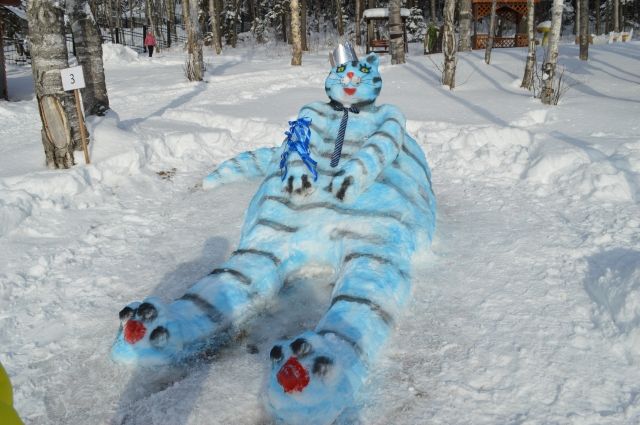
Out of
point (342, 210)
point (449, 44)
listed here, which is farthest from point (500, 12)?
point (342, 210)

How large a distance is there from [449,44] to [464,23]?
486cm

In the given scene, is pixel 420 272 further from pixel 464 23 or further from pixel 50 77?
pixel 464 23

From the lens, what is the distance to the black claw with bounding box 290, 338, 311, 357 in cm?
213

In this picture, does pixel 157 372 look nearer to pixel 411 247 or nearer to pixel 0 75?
pixel 411 247

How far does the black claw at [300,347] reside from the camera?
2.13 meters

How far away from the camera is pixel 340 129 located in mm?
3830

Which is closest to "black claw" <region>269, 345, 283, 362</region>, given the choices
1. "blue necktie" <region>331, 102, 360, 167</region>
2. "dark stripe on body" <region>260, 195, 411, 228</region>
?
"dark stripe on body" <region>260, 195, 411, 228</region>

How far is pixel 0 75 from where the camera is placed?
10852mm

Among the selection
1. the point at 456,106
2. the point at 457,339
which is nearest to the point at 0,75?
the point at 456,106

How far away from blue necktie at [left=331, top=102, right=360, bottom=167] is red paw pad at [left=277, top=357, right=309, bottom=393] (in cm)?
192

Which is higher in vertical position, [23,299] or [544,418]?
[23,299]

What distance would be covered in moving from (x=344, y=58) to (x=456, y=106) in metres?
4.39

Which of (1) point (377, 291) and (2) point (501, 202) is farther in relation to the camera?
(2) point (501, 202)

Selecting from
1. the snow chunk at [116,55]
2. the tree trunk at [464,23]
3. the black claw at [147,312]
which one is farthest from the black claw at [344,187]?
the snow chunk at [116,55]
